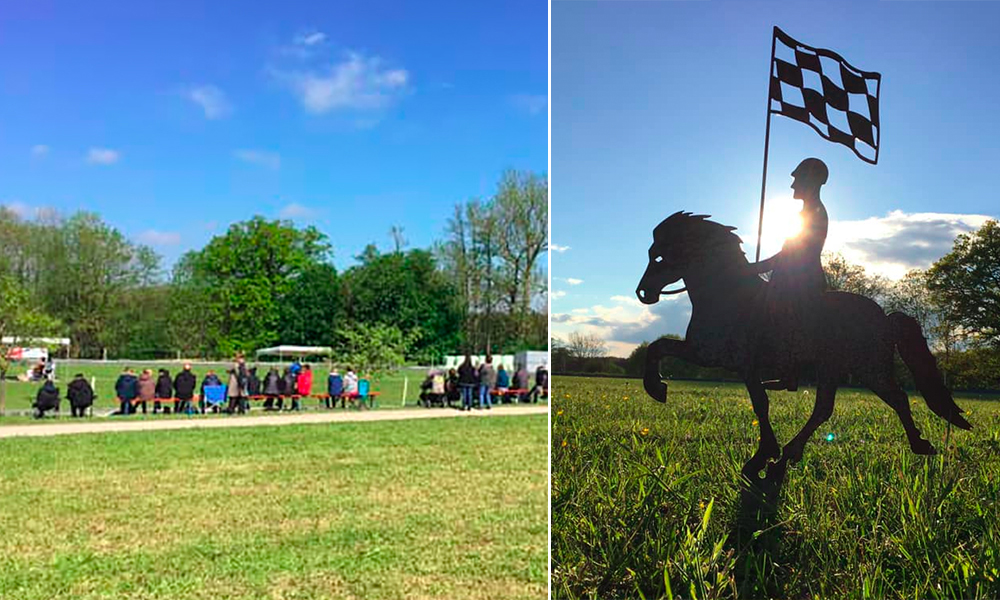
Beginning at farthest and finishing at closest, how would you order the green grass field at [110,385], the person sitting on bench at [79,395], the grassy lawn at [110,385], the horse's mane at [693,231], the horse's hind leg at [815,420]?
the green grass field at [110,385]
the grassy lawn at [110,385]
the person sitting on bench at [79,395]
the horse's mane at [693,231]
the horse's hind leg at [815,420]

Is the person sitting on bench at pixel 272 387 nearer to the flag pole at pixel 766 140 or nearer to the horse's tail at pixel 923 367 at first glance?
the flag pole at pixel 766 140

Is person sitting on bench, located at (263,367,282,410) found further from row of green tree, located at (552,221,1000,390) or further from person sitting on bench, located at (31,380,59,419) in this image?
row of green tree, located at (552,221,1000,390)

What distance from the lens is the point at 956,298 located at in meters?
2.39

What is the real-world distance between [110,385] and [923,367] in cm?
3286

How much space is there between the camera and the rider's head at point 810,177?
98.4 inches

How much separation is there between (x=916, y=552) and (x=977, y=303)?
76 centimetres

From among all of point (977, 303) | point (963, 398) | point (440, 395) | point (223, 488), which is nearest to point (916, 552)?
point (963, 398)

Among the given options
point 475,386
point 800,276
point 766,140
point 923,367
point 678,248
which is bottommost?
point 475,386

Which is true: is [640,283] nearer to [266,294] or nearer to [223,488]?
[223,488]

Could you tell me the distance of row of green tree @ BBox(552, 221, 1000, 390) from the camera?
2342 millimetres

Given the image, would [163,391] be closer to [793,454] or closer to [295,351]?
[793,454]

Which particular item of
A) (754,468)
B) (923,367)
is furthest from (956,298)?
(754,468)

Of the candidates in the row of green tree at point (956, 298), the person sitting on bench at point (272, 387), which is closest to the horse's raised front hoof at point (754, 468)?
the row of green tree at point (956, 298)

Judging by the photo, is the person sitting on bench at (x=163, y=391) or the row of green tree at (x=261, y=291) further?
the row of green tree at (x=261, y=291)
